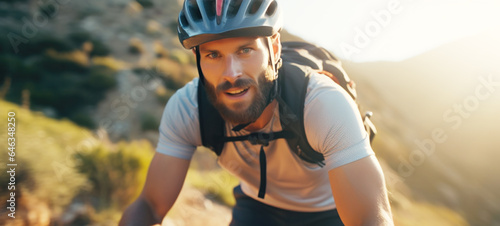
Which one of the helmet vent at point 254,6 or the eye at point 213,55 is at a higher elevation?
the helmet vent at point 254,6

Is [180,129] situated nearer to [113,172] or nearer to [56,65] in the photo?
[113,172]

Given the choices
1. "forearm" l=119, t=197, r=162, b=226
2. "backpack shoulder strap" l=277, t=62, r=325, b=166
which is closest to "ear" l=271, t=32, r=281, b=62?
"backpack shoulder strap" l=277, t=62, r=325, b=166

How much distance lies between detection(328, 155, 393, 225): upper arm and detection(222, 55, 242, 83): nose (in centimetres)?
73

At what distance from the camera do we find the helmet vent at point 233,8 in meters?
1.82

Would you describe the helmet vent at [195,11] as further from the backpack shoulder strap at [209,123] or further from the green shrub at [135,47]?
the green shrub at [135,47]

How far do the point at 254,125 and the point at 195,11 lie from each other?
0.82 metres

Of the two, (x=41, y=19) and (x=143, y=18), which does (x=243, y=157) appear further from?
(x=143, y=18)

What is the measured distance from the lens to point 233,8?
1.85 metres

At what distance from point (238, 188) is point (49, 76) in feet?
47.3

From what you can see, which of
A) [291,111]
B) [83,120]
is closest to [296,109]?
[291,111]

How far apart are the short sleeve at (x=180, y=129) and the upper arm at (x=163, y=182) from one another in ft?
0.16

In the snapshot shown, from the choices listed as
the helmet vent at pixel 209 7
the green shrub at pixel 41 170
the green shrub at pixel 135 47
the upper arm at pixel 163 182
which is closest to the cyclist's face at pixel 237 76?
the helmet vent at pixel 209 7

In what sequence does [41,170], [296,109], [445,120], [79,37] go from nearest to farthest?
[296,109]
[41,170]
[79,37]
[445,120]

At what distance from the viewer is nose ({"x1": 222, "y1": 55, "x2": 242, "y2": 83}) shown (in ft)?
5.74
